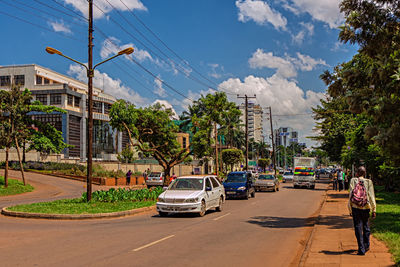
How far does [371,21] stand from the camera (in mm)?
11812

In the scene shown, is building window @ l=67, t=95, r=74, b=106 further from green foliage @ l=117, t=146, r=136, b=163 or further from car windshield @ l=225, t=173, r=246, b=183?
car windshield @ l=225, t=173, r=246, b=183

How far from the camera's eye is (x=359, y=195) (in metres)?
8.51

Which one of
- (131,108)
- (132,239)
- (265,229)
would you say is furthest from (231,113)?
(132,239)

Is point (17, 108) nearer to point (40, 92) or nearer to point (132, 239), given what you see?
point (132, 239)

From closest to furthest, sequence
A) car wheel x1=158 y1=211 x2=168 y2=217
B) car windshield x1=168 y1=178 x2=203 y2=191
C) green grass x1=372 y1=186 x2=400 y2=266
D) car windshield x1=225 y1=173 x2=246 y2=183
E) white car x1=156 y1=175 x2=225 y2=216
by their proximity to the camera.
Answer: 1. green grass x1=372 y1=186 x2=400 y2=266
2. white car x1=156 y1=175 x2=225 y2=216
3. car wheel x1=158 y1=211 x2=168 y2=217
4. car windshield x1=168 y1=178 x2=203 y2=191
5. car windshield x1=225 y1=173 x2=246 y2=183

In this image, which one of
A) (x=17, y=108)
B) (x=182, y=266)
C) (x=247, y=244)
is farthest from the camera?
(x=17, y=108)

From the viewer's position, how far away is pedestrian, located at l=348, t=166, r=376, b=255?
8422 mm

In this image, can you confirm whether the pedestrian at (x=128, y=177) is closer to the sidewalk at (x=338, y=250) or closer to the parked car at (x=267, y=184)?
the parked car at (x=267, y=184)

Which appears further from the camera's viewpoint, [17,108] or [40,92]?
[40,92]

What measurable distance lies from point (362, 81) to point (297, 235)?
15.3 feet

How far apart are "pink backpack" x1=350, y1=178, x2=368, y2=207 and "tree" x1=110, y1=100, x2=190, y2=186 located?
1112 inches

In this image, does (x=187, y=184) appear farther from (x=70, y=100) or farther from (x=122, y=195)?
(x=70, y=100)

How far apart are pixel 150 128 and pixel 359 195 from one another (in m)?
30.5

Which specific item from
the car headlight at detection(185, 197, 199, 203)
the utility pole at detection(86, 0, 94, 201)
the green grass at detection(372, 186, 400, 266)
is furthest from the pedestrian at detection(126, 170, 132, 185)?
the green grass at detection(372, 186, 400, 266)
